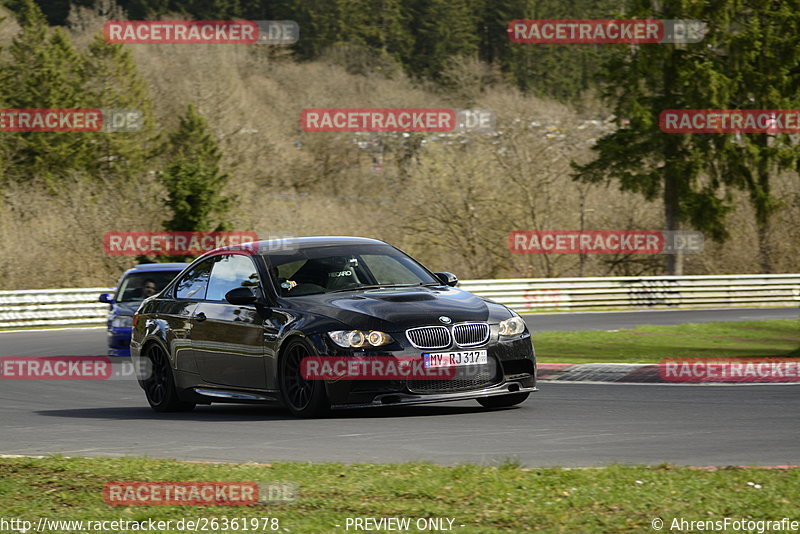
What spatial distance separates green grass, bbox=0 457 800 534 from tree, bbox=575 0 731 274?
35.8 metres

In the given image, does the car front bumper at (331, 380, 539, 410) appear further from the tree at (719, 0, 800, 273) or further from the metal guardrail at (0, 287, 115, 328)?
the tree at (719, 0, 800, 273)

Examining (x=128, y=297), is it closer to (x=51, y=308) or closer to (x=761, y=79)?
(x=51, y=308)

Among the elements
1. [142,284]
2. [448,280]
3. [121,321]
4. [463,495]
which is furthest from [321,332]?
[142,284]

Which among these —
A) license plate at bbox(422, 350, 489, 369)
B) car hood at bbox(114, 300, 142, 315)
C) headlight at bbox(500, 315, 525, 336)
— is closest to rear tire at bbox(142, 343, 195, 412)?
license plate at bbox(422, 350, 489, 369)

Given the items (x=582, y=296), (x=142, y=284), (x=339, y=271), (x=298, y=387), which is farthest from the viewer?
(x=582, y=296)

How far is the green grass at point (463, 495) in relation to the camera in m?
6.27

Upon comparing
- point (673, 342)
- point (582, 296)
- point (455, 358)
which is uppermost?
point (455, 358)

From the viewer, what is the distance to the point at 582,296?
1390 inches

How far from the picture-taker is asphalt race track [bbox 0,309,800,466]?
8.68 metres

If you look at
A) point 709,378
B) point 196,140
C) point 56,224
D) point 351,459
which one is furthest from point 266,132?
point 351,459

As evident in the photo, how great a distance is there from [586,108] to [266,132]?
19.1 meters

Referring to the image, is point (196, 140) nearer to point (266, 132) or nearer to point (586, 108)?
point (266, 132)

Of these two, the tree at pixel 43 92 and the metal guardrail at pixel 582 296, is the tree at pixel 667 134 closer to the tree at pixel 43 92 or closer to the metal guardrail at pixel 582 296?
the metal guardrail at pixel 582 296

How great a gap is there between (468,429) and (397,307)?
1.34 metres
